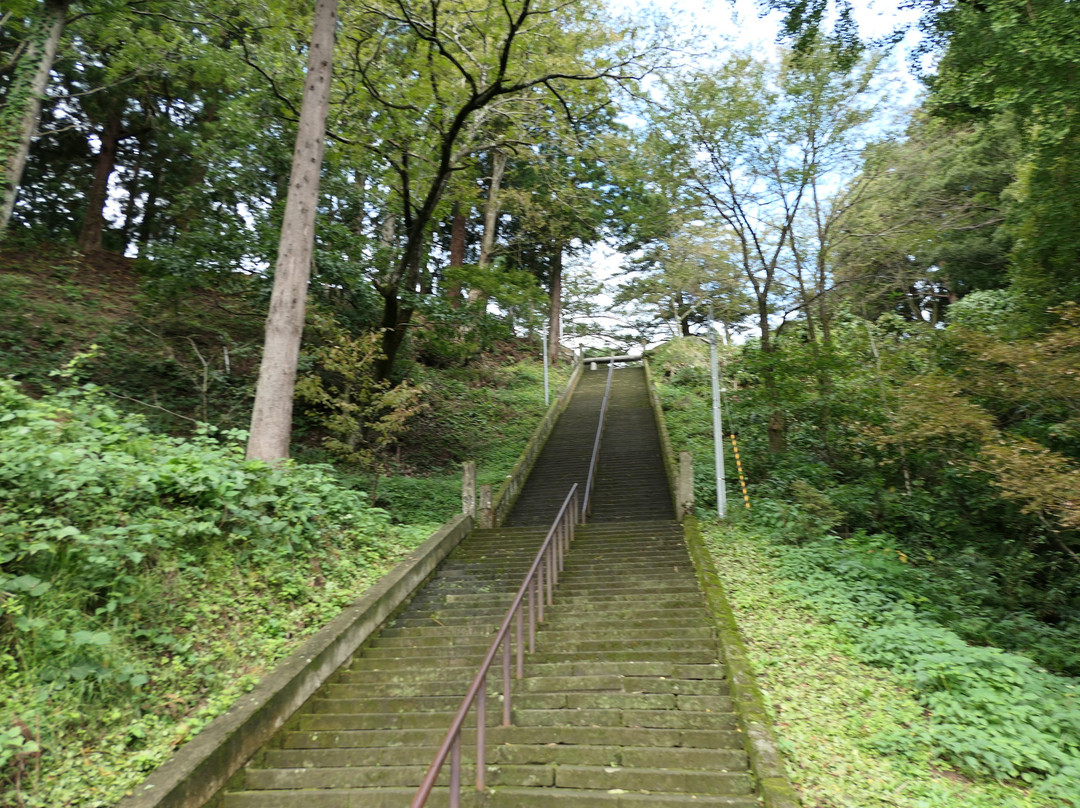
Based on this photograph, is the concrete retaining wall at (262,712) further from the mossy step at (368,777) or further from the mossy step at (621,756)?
the mossy step at (621,756)

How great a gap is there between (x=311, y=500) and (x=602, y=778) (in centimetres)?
475

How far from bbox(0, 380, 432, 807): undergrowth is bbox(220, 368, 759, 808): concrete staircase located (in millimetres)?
784

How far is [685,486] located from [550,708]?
22.5 ft

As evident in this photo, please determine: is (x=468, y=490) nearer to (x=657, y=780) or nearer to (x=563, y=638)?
(x=563, y=638)

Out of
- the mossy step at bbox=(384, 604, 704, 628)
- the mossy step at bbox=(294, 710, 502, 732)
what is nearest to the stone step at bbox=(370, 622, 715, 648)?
the mossy step at bbox=(384, 604, 704, 628)

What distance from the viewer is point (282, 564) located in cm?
650

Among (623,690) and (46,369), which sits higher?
(46,369)

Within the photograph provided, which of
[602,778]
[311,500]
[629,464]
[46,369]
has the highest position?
[46,369]

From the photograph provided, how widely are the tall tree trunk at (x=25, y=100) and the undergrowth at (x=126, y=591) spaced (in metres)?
7.29

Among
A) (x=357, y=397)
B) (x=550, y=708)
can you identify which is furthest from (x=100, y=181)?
(x=550, y=708)

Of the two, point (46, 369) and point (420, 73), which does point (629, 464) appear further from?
point (46, 369)

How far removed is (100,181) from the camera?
59.8 feet

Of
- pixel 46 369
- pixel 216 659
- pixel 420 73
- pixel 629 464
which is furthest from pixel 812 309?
pixel 46 369

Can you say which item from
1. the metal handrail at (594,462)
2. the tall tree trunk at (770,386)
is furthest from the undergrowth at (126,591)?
the tall tree trunk at (770,386)
